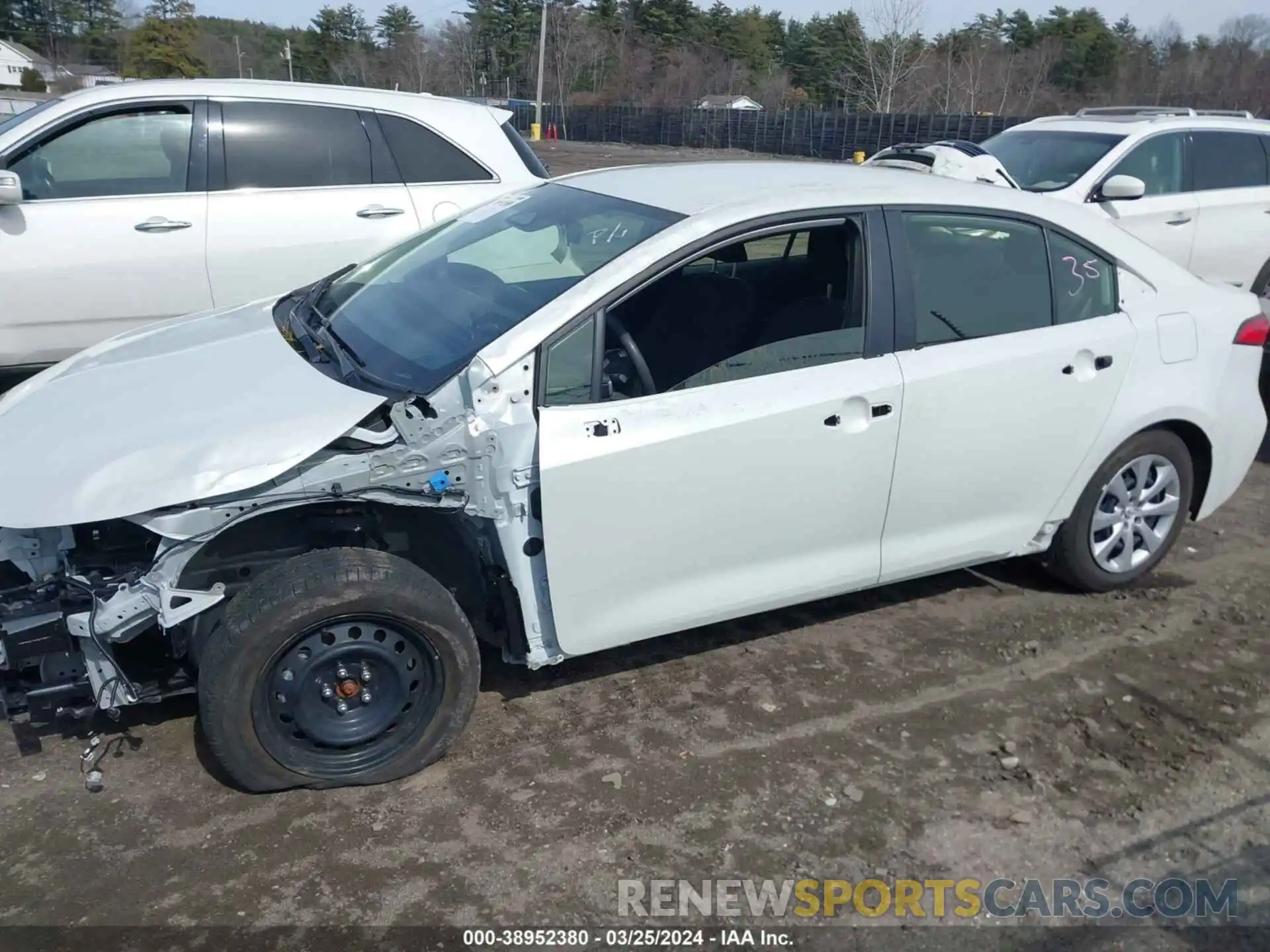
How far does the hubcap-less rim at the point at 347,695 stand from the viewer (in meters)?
3.03

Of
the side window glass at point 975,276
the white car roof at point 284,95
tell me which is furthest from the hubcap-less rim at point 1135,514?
the white car roof at point 284,95

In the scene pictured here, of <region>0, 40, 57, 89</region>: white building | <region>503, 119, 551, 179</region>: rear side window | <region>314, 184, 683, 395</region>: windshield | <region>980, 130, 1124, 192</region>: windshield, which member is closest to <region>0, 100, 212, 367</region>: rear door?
<region>503, 119, 551, 179</region>: rear side window

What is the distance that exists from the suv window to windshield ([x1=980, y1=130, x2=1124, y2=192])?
2.62ft

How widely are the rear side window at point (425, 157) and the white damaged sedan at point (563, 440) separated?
2158 millimetres

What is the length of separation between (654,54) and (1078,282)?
78405 mm

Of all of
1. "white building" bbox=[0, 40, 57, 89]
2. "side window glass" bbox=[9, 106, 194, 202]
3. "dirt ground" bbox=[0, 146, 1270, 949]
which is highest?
"white building" bbox=[0, 40, 57, 89]

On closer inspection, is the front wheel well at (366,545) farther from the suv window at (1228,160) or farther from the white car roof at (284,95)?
the suv window at (1228,160)

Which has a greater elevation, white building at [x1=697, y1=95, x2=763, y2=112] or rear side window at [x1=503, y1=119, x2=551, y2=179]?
white building at [x1=697, y1=95, x2=763, y2=112]

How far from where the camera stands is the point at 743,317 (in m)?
3.80

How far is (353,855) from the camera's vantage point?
2926mm

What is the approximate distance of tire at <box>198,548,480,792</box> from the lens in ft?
9.59

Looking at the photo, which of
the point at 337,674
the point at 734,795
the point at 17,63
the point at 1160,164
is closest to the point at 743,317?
the point at 734,795

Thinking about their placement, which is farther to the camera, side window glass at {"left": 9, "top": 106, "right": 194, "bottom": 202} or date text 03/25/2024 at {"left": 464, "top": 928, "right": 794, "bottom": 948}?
side window glass at {"left": 9, "top": 106, "right": 194, "bottom": 202}

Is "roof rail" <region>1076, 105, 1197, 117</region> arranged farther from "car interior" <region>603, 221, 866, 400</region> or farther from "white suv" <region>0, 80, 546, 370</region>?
"car interior" <region>603, 221, 866, 400</region>
